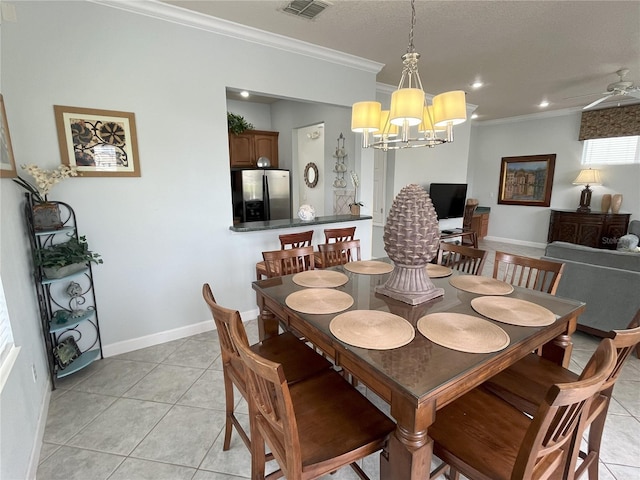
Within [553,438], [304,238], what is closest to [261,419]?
[553,438]

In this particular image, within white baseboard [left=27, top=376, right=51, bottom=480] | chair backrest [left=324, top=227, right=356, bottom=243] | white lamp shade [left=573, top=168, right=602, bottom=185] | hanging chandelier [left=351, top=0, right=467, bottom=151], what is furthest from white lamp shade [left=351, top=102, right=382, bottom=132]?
white lamp shade [left=573, top=168, right=602, bottom=185]

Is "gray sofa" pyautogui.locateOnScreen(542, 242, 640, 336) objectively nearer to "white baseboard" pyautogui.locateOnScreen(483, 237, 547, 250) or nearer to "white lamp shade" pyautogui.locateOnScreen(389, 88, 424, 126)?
"white lamp shade" pyautogui.locateOnScreen(389, 88, 424, 126)

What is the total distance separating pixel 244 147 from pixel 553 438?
560 centimetres

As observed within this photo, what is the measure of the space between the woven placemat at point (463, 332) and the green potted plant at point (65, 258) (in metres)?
2.30

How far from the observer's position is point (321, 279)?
6.54 feet

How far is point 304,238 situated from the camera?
117 inches

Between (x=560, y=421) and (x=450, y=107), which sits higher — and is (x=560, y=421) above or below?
below

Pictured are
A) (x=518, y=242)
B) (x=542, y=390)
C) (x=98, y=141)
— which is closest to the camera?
(x=542, y=390)

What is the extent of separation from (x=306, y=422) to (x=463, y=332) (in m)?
0.75

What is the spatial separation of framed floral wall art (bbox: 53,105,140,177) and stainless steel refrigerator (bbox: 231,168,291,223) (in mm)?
2815

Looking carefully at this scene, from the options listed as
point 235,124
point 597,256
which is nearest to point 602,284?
point 597,256

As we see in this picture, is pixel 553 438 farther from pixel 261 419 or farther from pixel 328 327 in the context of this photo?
pixel 261 419

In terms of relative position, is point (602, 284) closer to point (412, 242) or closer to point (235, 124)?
point (412, 242)

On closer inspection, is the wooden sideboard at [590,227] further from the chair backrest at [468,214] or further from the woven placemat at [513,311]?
the woven placemat at [513,311]
